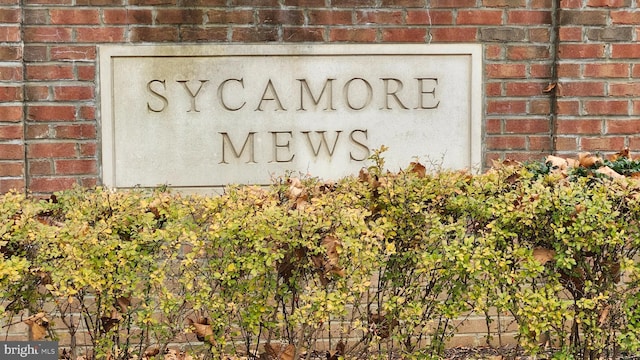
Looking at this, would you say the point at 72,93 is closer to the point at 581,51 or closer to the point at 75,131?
the point at 75,131

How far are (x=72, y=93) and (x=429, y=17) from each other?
7.11 feet

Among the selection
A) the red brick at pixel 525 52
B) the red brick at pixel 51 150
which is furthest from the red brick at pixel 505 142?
the red brick at pixel 51 150

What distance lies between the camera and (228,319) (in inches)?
120

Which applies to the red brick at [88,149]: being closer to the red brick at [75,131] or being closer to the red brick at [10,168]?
the red brick at [75,131]

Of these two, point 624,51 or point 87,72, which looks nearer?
point 87,72

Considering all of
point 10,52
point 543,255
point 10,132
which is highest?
point 10,52

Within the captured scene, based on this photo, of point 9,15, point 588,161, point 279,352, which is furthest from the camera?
point 9,15

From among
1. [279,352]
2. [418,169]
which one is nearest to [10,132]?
[279,352]

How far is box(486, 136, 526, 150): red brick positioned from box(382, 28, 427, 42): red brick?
29.8 inches

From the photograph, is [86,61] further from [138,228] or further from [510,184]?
[510,184]

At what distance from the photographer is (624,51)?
495cm

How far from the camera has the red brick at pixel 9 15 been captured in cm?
456

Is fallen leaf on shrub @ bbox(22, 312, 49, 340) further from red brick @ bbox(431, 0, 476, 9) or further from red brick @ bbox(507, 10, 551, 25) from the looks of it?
red brick @ bbox(507, 10, 551, 25)

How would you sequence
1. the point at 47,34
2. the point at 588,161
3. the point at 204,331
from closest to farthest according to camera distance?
1. the point at 204,331
2. the point at 588,161
3. the point at 47,34
